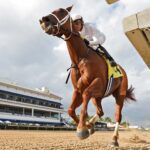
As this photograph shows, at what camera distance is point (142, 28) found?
193 cm

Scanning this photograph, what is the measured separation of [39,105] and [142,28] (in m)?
60.0

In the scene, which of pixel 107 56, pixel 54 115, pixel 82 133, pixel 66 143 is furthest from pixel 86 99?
pixel 54 115

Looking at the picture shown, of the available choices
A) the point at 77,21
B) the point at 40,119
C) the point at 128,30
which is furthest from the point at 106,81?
the point at 40,119

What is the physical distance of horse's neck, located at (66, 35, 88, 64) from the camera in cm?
584

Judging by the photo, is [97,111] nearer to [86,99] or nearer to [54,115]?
[86,99]

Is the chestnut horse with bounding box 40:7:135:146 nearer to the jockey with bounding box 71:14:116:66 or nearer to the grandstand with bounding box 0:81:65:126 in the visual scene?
the jockey with bounding box 71:14:116:66

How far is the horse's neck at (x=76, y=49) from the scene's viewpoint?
19.2ft

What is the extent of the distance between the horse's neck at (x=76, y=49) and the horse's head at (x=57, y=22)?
261 millimetres

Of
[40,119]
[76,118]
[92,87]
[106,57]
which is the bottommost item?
[76,118]

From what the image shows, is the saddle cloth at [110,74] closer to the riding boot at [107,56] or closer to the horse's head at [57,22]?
the riding boot at [107,56]

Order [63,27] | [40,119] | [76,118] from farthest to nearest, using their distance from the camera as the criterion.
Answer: [40,119] < [76,118] < [63,27]

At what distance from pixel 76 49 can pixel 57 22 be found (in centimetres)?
71

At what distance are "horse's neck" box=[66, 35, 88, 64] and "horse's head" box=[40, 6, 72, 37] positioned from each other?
261mm

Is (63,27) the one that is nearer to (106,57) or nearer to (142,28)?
(106,57)
